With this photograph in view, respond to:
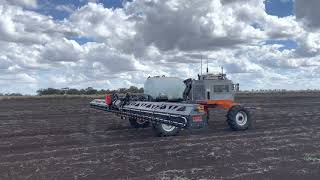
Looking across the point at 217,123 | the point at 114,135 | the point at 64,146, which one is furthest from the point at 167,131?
the point at 217,123

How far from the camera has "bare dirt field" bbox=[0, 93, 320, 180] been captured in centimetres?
1062

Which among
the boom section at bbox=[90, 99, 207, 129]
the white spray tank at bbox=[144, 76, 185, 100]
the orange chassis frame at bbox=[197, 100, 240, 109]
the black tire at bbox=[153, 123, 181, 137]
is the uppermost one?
the white spray tank at bbox=[144, 76, 185, 100]

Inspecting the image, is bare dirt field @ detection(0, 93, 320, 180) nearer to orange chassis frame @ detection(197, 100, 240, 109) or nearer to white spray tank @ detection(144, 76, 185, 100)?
orange chassis frame @ detection(197, 100, 240, 109)

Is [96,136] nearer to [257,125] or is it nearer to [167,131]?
[167,131]

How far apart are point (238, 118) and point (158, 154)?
628 cm

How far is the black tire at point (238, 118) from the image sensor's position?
59.6ft

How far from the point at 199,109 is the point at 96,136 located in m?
5.68

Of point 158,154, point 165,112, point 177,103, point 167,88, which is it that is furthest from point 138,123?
point 158,154

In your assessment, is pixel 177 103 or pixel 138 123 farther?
pixel 138 123

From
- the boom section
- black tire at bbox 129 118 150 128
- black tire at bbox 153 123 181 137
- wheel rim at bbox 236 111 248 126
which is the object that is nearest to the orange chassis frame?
wheel rim at bbox 236 111 248 126

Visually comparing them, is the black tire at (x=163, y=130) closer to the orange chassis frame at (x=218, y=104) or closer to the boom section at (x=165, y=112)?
the boom section at (x=165, y=112)

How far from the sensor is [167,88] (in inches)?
792

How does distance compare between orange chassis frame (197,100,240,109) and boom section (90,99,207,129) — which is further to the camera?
orange chassis frame (197,100,240,109)

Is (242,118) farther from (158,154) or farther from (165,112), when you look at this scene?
(158,154)
